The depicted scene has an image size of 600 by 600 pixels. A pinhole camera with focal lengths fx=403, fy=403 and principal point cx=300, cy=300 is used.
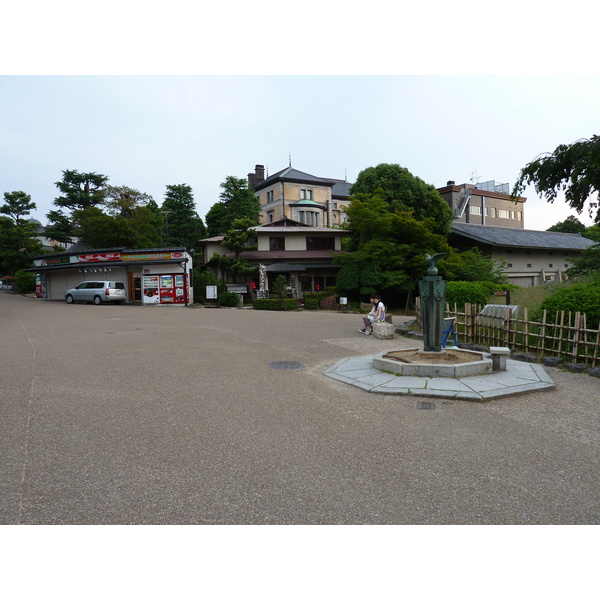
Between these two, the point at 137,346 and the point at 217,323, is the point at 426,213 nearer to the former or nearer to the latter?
the point at 217,323

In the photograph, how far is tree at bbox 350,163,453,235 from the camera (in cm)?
2933

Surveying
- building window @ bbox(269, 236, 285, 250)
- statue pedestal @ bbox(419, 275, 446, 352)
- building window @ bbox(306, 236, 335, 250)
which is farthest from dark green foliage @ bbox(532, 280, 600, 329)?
building window @ bbox(269, 236, 285, 250)

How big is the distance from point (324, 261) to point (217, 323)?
16946 millimetres

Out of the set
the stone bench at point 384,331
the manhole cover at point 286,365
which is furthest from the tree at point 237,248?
the manhole cover at point 286,365

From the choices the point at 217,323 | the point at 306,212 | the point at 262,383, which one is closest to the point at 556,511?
the point at 262,383

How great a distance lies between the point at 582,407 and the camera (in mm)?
5758

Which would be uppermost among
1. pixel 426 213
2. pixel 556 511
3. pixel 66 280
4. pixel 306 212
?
pixel 306 212

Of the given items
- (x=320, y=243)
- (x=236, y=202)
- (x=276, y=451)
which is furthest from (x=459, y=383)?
(x=236, y=202)

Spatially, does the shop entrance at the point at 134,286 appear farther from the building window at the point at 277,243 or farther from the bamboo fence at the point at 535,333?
the bamboo fence at the point at 535,333

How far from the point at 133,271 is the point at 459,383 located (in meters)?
27.0

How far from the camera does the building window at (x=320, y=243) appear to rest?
33062 mm

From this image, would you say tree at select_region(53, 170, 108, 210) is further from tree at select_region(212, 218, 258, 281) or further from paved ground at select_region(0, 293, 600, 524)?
paved ground at select_region(0, 293, 600, 524)

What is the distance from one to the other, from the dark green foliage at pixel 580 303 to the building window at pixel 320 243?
24495mm

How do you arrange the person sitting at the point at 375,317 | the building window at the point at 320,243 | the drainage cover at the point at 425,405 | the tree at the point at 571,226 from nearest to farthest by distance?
the drainage cover at the point at 425,405
the person sitting at the point at 375,317
the building window at the point at 320,243
the tree at the point at 571,226
